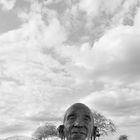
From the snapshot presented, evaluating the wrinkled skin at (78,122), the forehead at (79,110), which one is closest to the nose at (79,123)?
the wrinkled skin at (78,122)

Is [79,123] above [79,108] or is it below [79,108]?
below

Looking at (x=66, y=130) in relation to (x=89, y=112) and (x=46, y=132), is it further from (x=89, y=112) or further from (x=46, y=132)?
(x=46, y=132)

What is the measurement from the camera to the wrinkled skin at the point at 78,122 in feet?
11.3

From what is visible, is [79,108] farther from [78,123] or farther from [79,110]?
[78,123]

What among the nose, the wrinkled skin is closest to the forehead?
the wrinkled skin

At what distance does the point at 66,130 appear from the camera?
3.58 meters

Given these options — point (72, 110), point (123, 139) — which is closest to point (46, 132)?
point (123, 139)

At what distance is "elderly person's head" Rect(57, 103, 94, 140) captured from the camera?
3.44m

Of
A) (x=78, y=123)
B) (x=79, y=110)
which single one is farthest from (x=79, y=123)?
(x=79, y=110)

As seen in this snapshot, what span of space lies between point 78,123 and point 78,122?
0.9 inches

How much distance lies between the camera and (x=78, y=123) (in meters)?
3.50

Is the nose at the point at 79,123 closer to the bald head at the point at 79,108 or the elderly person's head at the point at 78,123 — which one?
the elderly person's head at the point at 78,123

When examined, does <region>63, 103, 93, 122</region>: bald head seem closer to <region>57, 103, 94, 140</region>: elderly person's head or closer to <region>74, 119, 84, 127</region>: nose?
<region>57, 103, 94, 140</region>: elderly person's head

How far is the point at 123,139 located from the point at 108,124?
29.0 m
